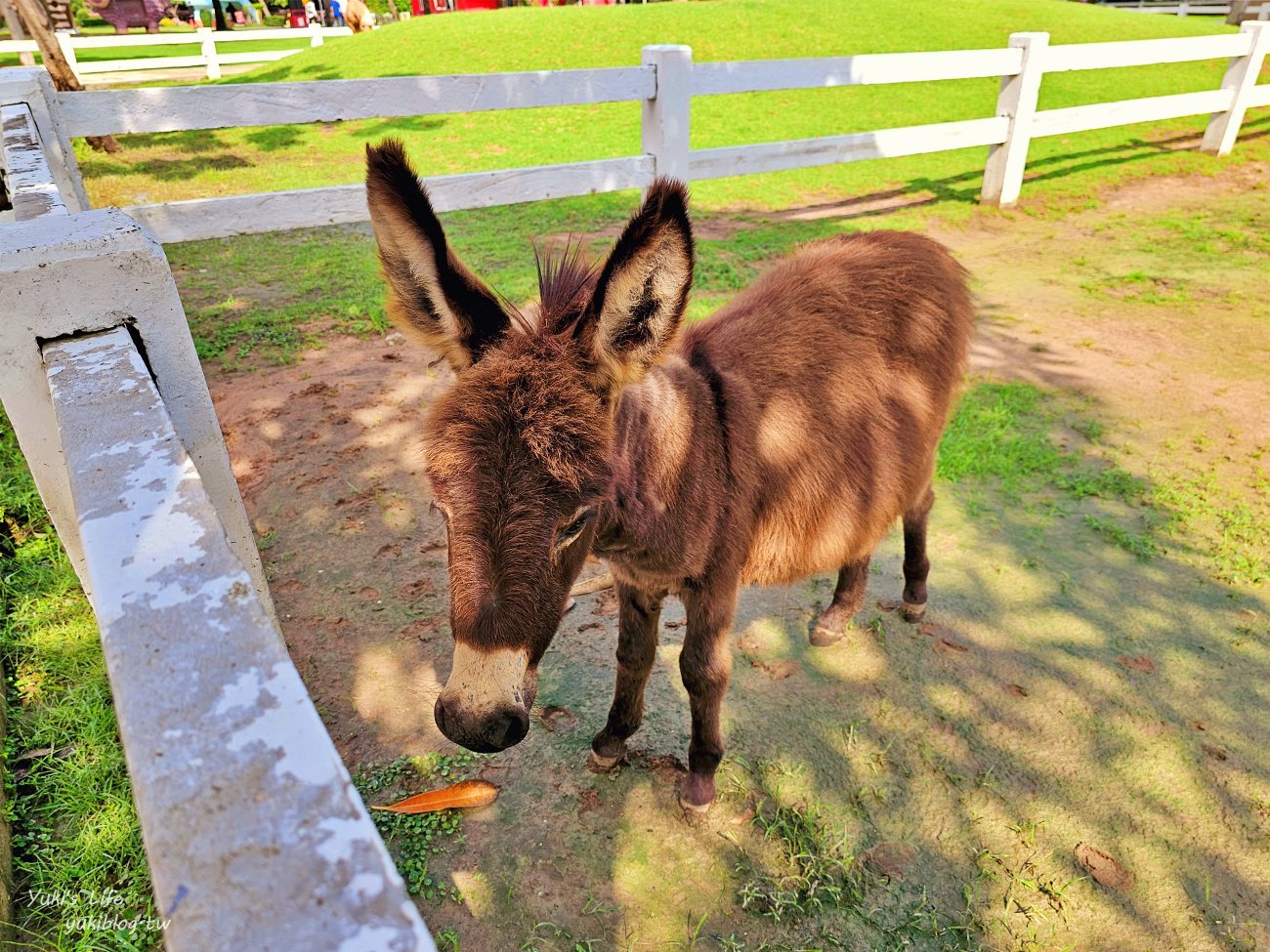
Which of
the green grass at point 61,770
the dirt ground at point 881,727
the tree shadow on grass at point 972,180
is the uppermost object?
the tree shadow on grass at point 972,180

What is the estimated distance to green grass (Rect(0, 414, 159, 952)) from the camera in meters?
2.14

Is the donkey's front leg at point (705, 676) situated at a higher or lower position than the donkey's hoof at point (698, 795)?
higher

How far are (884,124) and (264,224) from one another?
1119cm

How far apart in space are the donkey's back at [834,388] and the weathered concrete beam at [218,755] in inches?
68.6

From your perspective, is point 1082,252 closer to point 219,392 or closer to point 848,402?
point 848,402

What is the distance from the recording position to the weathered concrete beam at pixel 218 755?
0.67 m

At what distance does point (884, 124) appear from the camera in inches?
504

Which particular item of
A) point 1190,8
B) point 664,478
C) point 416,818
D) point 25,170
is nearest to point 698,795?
point 416,818

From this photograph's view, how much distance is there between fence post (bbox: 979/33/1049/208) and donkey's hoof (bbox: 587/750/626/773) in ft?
32.5

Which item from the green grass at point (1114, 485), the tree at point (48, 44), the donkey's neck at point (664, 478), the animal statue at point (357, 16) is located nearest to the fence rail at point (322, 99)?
the green grass at point (1114, 485)

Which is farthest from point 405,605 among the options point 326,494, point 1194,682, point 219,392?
point 1194,682

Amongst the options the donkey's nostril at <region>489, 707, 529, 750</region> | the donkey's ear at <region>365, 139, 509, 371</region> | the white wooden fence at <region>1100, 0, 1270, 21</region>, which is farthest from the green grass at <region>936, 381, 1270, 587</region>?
the white wooden fence at <region>1100, 0, 1270, 21</region>

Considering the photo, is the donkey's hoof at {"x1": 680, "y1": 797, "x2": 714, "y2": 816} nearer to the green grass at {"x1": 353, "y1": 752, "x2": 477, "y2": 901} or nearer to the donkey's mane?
the green grass at {"x1": 353, "y1": 752, "x2": 477, "y2": 901}

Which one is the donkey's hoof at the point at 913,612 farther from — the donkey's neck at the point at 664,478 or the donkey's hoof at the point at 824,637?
the donkey's neck at the point at 664,478
